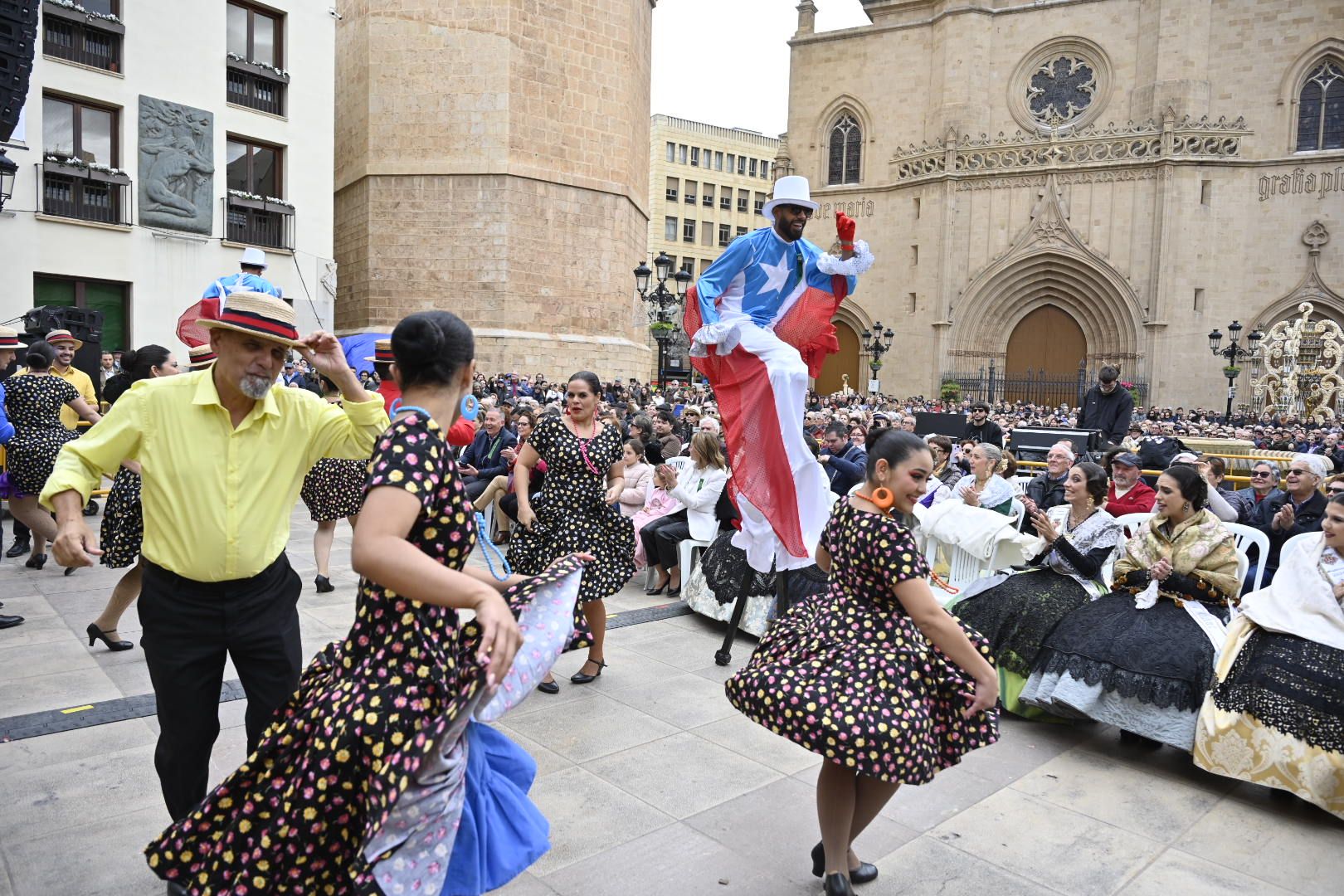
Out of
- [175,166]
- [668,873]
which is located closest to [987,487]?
[668,873]

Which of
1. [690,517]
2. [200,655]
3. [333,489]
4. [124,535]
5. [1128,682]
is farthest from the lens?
[690,517]

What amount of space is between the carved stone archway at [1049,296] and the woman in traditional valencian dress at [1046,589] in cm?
2870

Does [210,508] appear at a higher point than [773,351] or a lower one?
lower

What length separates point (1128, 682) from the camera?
4.50 m

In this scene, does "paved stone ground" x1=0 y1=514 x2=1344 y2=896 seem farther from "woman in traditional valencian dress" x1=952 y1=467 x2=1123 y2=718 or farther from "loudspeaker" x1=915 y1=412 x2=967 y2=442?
"loudspeaker" x1=915 y1=412 x2=967 y2=442

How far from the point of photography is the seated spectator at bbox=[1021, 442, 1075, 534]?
6469 millimetres

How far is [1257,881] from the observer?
11.0 ft

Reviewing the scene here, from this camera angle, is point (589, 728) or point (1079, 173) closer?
point (589, 728)

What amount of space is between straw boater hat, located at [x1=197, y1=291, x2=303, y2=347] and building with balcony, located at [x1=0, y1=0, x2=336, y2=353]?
1744 centimetres

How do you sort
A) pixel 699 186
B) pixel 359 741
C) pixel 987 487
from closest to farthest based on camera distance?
1. pixel 359 741
2. pixel 987 487
3. pixel 699 186

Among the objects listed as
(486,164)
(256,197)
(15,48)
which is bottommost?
(15,48)

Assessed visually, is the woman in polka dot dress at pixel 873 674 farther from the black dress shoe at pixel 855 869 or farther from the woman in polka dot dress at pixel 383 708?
the woman in polka dot dress at pixel 383 708

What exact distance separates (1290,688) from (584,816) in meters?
3.09

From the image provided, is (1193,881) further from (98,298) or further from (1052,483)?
(98,298)
